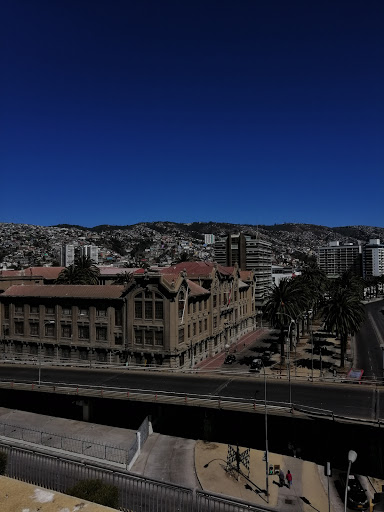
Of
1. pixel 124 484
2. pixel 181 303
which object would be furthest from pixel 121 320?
pixel 124 484

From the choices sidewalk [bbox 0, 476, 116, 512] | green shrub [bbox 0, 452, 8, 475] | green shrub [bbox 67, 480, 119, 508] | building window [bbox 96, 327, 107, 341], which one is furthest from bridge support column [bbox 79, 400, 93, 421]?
sidewalk [bbox 0, 476, 116, 512]

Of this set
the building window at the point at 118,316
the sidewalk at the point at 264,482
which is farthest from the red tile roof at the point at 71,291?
the sidewalk at the point at 264,482

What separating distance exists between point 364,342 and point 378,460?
54553mm

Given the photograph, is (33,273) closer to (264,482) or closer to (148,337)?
(148,337)

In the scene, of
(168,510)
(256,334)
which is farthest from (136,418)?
(256,334)

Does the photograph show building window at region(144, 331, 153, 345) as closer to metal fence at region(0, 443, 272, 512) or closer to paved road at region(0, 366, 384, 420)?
paved road at region(0, 366, 384, 420)

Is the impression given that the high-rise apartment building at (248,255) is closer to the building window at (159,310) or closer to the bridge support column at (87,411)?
the building window at (159,310)

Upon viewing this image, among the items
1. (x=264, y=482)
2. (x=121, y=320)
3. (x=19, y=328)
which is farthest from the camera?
(x=19, y=328)

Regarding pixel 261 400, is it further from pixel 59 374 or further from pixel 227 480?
pixel 59 374

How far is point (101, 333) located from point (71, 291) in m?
9.09

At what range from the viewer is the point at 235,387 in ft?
142

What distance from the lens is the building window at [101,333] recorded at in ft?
211

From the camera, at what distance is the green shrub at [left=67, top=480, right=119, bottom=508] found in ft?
58.9

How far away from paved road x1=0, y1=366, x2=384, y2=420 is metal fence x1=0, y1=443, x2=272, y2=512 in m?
20.0
